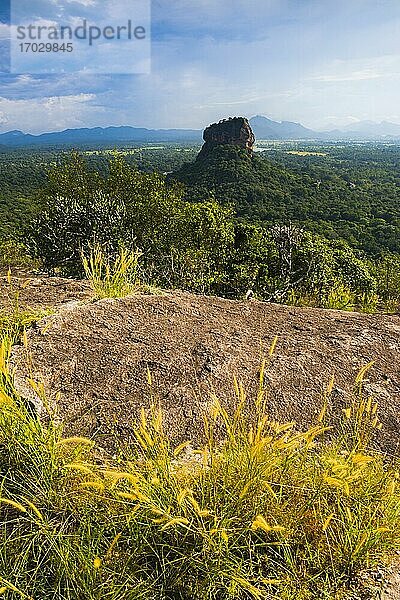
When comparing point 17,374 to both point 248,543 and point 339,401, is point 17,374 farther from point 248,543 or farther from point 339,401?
point 339,401

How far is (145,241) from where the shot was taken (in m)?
14.8

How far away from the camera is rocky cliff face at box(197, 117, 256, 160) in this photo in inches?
2352

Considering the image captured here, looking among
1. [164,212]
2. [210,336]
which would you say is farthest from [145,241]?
[210,336]

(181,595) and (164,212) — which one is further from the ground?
(164,212)

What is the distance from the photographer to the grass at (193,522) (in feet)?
5.07

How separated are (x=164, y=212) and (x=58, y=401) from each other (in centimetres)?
1410

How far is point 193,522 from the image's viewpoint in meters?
1.64

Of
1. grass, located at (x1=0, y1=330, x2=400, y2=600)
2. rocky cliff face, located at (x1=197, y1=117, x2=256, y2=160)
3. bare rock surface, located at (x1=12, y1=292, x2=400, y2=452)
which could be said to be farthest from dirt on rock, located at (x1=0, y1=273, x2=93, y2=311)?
rocky cliff face, located at (x1=197, y1=117, x2=256, y2=160)

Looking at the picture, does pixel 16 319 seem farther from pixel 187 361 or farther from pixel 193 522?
pixel 193 522

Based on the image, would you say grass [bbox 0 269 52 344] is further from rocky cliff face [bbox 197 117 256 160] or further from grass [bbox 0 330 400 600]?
rocky cliff face [bbox 197 117 256 160]

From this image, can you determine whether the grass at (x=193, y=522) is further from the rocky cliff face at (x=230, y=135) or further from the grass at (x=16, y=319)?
the rocky cliff face at (x=230, y=135)

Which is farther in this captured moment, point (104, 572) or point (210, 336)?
point (210, 336)

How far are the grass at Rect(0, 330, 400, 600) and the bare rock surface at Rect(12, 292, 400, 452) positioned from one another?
39cm

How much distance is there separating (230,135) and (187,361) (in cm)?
6121
